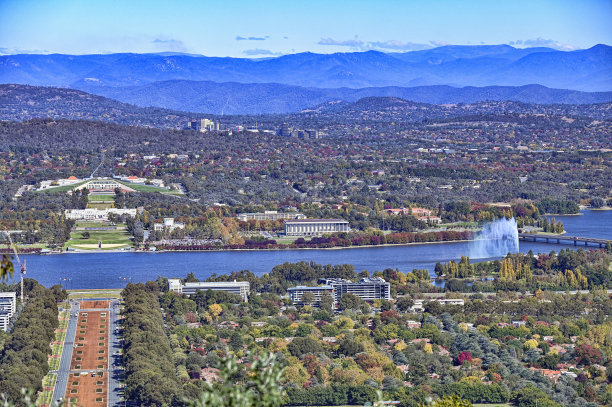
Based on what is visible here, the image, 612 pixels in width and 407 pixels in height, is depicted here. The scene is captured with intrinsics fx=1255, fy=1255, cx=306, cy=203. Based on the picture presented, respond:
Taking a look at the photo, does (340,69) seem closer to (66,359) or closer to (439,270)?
(439,270)

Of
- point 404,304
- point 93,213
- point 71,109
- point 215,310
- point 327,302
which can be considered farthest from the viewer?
point 71,109

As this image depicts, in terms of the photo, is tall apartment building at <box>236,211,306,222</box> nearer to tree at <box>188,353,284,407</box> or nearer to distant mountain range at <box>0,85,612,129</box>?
tree at <box>188,353,284,407</box>

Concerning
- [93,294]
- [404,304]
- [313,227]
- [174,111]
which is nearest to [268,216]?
[313,227]

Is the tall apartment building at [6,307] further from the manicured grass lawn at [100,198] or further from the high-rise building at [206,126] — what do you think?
the high-rise building at [206,126]

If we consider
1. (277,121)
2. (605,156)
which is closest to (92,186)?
(605,156)

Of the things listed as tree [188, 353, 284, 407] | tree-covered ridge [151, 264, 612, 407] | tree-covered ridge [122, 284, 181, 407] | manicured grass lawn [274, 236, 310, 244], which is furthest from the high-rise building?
tree [188, 353, 284, 407]

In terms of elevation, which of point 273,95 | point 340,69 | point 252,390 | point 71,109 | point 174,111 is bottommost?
point 252,390

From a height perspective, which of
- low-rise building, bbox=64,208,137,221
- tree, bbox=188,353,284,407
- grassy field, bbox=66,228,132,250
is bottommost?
grassy field, bbox=66,228,132,250
